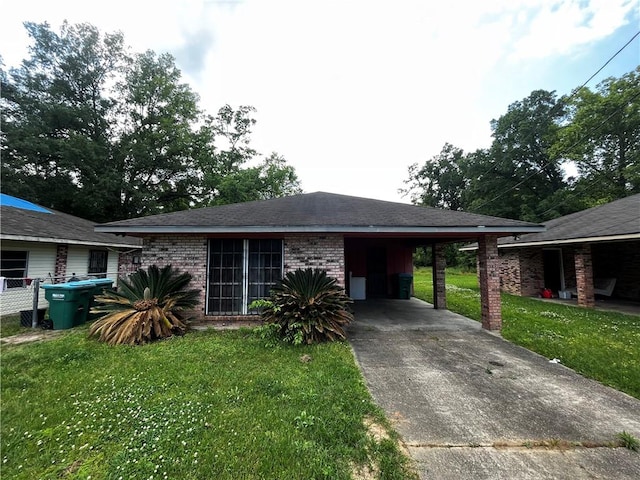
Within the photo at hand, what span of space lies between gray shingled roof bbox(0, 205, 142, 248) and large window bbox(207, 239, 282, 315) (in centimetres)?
325

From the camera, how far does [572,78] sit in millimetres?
12047

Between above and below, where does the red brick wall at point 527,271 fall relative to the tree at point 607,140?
below

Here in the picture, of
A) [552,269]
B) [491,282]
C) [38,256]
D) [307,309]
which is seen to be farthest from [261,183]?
[552,269]

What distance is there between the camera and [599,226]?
361 inches

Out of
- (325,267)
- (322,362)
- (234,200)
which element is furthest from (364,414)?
(234,200)

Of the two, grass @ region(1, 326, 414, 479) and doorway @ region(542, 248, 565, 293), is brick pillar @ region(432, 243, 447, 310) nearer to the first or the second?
grass @ region(1, 326, 414, 479)

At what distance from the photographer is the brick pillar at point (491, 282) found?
631 cm

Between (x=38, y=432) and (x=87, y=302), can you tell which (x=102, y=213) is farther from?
(x=38, y=432)

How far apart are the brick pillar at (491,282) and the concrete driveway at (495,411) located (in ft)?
3.42

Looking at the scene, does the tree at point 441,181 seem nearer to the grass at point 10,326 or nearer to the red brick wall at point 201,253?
the red brick wall at point 201,253

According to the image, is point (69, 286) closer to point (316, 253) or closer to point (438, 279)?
point (316, 253)

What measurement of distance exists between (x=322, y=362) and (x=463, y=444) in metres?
2.24

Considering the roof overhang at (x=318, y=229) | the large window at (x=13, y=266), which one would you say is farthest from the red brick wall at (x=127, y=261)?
the roof overhang at (x=318, y=229)

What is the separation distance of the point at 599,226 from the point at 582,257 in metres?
1.19
